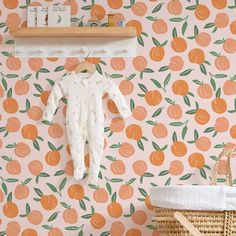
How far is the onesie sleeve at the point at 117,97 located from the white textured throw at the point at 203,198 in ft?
2.14

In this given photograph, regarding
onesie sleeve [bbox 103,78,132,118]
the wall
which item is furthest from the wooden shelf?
onesie sleeve [bbox 103,78,132,118]

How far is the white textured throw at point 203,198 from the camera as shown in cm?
217

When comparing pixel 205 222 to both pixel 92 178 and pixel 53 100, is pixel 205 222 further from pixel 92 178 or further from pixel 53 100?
pixel 53 100

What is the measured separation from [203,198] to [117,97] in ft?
2.64

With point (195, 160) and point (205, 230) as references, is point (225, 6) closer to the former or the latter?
point (195, 160)

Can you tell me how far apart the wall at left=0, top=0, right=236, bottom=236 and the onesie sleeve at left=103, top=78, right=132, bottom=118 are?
37 millimetres

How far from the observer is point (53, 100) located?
2.80 metres

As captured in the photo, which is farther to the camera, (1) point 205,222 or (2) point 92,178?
(2) point 92,178

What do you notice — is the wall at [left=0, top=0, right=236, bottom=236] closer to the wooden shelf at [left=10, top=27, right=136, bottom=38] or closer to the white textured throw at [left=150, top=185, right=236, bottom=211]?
the wooden shelf at [left=10, top=27, right=136, bottom=38]

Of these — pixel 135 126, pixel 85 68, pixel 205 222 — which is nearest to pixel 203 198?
pixel 205 222

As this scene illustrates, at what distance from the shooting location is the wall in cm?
279

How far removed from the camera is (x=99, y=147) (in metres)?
2.78

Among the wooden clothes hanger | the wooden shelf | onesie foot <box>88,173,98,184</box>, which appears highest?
the wooden shelf

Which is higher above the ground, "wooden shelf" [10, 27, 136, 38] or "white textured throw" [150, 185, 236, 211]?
"wooden shelf" [10, 27, 136, 38]
